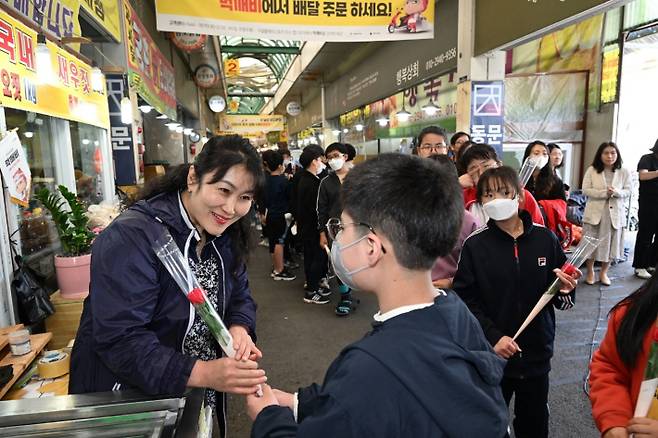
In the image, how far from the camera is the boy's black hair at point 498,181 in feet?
7.23

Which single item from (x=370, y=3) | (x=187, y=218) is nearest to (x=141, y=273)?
(x=187, y=218)

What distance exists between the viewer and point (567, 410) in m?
2.85

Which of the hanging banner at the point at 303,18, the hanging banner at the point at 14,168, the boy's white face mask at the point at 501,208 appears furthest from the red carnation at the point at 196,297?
the hanging banner at the point at 303,18

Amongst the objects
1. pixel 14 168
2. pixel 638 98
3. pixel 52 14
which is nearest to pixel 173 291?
pixel 14 168

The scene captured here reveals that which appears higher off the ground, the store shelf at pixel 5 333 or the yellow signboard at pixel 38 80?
the yellow signboard at pixel 38 80

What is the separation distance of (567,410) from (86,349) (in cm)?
293

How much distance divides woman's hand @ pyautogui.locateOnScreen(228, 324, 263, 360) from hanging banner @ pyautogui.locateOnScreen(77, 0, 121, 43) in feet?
13.5

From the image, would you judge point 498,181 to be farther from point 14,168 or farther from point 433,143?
point 14,168

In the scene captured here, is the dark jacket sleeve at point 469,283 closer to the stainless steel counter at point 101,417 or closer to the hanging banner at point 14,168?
the stainless steel counter at point 101,417

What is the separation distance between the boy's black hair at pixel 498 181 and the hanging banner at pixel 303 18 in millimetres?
4124

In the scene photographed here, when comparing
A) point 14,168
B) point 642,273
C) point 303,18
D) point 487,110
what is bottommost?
point 642,273

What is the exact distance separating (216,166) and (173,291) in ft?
1.44

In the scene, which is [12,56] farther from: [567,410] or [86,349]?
[567,410]

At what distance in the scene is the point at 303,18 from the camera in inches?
222
